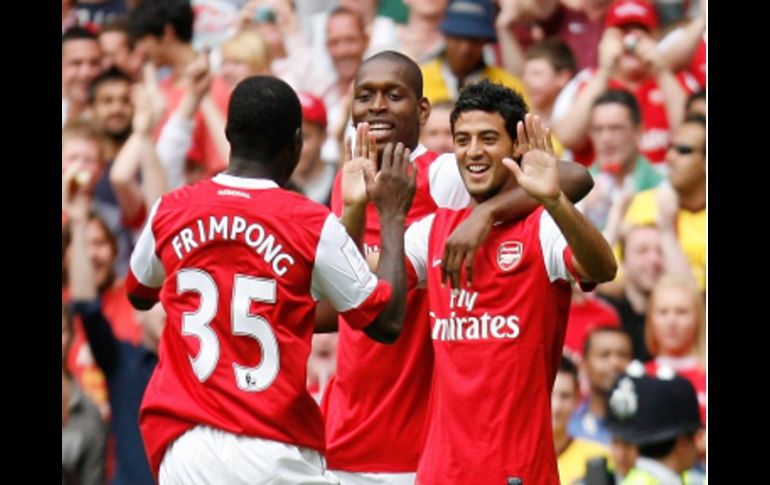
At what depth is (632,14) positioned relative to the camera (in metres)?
9.96

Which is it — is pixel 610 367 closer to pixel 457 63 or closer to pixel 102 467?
pixel 457 63

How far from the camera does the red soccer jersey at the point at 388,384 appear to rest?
6.76m

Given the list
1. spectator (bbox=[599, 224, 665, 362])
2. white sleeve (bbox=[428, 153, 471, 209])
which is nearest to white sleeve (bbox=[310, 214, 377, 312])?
white sleeve (bbox=[428, 153, 471, 209])

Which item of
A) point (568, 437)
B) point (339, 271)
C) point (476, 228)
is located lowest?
point (568, 437)

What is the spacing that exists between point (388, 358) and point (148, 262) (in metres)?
1.21

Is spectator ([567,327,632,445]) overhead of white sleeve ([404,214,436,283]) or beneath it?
beneath

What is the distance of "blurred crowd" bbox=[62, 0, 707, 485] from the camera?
9633 mm

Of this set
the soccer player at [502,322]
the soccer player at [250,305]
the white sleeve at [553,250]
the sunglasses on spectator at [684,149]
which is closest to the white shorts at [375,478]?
the soccer player at [502,322]

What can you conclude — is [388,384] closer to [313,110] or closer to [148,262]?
[148,262]

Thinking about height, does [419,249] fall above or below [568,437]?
above

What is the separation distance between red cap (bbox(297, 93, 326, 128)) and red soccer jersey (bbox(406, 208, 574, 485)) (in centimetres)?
465

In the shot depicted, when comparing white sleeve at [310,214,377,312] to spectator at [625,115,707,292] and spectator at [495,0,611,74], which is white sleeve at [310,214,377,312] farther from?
spectator at [495,0,611,74]

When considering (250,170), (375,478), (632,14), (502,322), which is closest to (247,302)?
(250,170)

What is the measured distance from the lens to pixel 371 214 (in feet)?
23.0
